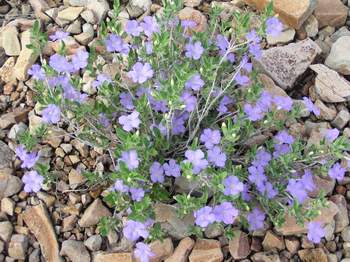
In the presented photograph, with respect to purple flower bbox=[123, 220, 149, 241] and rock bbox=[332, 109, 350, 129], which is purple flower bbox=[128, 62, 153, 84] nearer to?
purple flower bbox=[123, 220, 149, 241]

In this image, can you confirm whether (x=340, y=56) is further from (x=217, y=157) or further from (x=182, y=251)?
(x=182, y=251)

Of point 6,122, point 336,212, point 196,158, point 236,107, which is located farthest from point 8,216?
point 336,212

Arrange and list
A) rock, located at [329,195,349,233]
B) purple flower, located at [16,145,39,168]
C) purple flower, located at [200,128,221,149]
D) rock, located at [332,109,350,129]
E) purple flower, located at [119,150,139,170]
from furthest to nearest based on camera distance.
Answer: rock, located at [332,109,350,129] < rock, located at [329,195,349,233] < purple flower, located at [16,145,39,168] < purple flower, located at [200,128,221,149] < purple flower, located at [119,150,139,170]

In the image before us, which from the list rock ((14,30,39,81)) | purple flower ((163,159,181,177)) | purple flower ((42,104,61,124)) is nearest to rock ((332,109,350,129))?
purple flower ((163,159,181,177))

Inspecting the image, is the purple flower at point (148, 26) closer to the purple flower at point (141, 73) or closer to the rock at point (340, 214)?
the purple flower at point (141, 73)

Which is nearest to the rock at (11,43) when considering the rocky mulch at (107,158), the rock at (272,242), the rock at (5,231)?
the rocky mulch at (107,158)

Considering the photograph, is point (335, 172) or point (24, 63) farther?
point (24, 63)

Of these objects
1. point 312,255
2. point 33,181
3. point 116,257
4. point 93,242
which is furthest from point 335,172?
point 33,181
